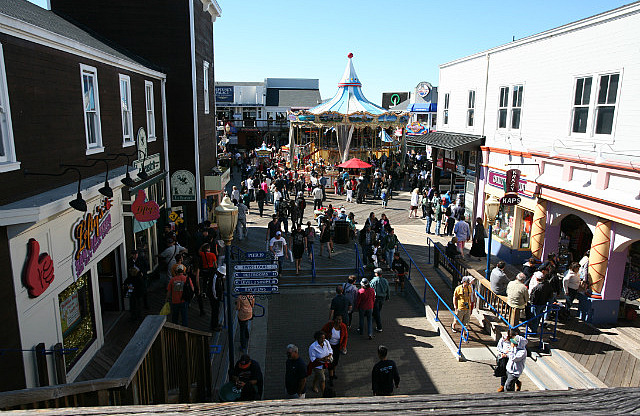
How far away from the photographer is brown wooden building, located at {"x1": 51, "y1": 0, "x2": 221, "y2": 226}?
47.1 feet

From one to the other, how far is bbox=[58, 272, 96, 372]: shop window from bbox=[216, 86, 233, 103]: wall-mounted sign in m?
55.9

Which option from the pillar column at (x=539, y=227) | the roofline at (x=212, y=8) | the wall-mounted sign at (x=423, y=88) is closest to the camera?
the pillar column at (x=539, y=227)

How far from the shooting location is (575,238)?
560 inches

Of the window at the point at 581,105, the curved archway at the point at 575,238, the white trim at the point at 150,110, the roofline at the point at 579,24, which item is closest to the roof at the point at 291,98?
the roofline at the point at 579,24

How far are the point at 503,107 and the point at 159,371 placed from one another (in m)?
14.2

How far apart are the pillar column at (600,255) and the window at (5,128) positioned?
12.1m

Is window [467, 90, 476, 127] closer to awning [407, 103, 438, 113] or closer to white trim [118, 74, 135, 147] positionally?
white trim [118, 74, 135, 147]

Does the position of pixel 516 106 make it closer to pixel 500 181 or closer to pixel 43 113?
pixel 500 181

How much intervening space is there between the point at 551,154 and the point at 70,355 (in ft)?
41.9

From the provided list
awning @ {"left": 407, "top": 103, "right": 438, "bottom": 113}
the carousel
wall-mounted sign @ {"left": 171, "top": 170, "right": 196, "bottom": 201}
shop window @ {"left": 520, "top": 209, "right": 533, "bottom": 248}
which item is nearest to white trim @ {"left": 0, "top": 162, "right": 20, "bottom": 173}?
wall-mounted sign @ {"left": 171, "top": 170, "right": 196, "bottom": 201}

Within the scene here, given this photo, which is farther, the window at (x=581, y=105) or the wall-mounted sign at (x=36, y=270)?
the window at (x=581, y=105)

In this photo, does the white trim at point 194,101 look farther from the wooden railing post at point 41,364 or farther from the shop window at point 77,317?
the wooden railing post at point 41,364

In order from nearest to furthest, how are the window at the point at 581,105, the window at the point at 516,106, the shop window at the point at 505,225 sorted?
the window at the point at 581,105 → the window at the point at 516,106 → the shop window at the point at 505,225

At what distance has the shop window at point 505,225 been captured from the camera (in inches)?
606
